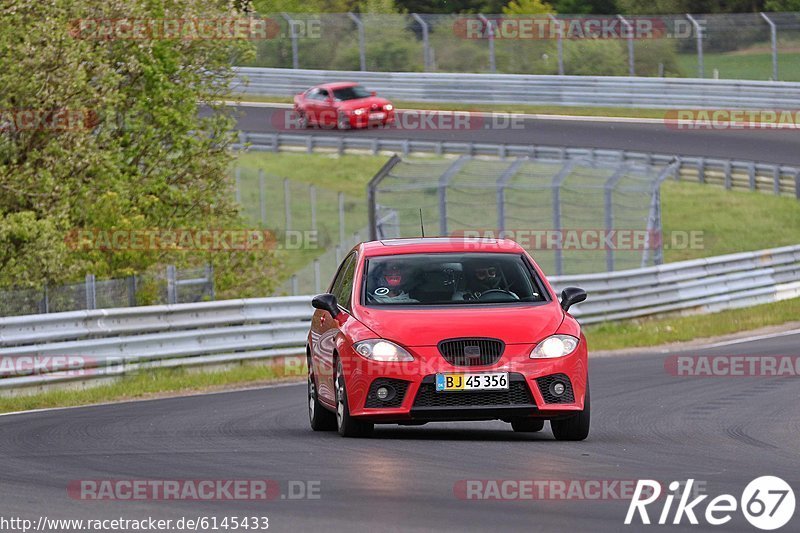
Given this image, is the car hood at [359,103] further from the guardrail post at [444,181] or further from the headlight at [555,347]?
the headlight at [555,347]

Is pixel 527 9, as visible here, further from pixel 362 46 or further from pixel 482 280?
pixel 482 280

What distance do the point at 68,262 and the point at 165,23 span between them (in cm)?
580

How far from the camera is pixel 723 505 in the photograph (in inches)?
315

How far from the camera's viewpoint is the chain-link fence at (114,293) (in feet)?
59.5

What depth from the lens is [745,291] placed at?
28547 millimetres

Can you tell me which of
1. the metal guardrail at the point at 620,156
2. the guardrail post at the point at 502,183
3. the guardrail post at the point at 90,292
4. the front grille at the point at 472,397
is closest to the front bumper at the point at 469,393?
the front grille at the point at 472,397

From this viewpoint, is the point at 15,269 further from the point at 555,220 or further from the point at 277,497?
the point at 277,497

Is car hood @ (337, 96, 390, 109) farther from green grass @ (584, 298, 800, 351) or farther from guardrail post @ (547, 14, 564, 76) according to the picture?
green grass @ (584, 298, 800, 351)

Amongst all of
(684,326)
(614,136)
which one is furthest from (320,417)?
(614,136)

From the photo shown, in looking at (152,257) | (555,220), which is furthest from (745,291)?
(152,257)

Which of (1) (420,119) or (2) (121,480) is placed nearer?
(2) (121,480)

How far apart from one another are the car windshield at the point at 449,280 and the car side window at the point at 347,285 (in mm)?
174

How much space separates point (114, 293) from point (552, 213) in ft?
44.4

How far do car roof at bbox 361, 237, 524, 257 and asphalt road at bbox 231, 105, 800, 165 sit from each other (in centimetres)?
A: 2943
